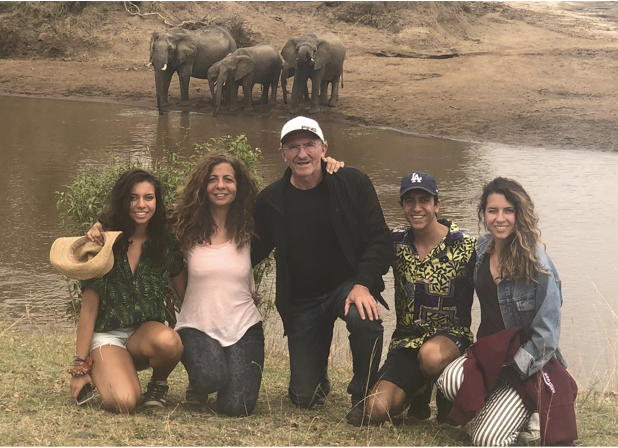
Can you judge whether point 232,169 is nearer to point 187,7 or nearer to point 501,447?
point 501,447

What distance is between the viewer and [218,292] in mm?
5160

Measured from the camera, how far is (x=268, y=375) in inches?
237

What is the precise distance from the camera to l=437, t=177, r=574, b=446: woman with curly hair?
4.60 metres

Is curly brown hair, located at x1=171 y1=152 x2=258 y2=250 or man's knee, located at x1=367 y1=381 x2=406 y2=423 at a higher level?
curly brown hair, located at x1=171 y1=152 x2=258 y2=250

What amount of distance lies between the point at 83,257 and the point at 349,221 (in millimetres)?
1406

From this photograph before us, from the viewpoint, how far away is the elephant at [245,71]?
19375mm

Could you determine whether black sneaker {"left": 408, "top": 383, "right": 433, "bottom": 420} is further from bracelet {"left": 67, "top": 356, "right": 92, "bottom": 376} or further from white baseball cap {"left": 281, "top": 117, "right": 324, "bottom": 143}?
bracelet {"left": 67, "top": 356, "right": 92, "bottom": 376}

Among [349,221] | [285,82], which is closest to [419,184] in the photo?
[349,221]

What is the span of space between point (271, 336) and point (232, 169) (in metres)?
2.46

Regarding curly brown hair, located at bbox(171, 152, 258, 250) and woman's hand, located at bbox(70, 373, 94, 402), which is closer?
woman's hand, located at bbox(70, 373, 94, 402)

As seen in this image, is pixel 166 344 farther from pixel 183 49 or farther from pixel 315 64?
pixel 183 49

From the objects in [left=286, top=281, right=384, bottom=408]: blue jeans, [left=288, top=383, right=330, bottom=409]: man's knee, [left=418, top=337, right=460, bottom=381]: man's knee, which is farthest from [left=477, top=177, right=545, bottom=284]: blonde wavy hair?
[left=288, top=383, right=330, bottom=409]: man's knee

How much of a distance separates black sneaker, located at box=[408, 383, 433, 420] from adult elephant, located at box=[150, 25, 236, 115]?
14.6 metres

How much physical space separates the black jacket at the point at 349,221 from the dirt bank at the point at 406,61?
37.5 ft
